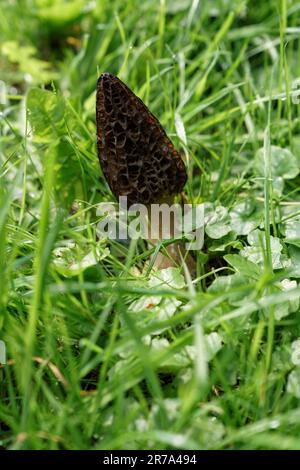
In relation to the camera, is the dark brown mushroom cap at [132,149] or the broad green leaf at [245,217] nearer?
the dark brown mushroom cap at [132,149]

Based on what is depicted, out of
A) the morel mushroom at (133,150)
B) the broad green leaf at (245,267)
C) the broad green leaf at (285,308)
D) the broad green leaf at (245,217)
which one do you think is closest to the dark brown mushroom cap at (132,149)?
the morel mushroom at (133,150)

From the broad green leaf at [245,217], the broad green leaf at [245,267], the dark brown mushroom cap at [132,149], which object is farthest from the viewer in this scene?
the broad green leaf at [245,217]

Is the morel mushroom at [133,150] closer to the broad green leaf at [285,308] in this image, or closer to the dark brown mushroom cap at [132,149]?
the dark brown mushroom cap at [132,149]

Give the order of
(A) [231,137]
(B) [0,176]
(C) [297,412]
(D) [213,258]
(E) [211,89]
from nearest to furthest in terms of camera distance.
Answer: (C) [297,412], (B) [0,176], (D) [213,258], (A) [231,137], (E) [211,89]

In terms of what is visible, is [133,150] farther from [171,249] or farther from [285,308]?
[285,308]

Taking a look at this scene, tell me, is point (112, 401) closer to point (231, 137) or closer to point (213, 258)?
point (213, 258)

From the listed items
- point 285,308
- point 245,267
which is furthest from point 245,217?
point 285,308

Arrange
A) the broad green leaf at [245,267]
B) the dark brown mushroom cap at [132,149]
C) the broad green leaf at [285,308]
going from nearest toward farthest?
the broad green leaf at [285,308]
the broad green leaf at [245,267]
the dark brown mushroom cap at [132,149]
